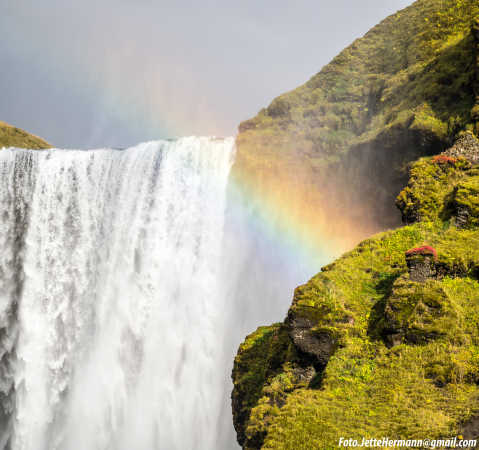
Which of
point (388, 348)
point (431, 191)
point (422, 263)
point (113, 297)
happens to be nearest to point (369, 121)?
point (431, 191)

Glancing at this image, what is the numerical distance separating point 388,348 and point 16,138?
42.4 metres

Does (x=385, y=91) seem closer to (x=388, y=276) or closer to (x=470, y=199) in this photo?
(x=470, y=199)

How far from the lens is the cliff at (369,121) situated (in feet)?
60.0

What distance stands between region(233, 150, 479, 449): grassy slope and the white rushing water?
9831 mm

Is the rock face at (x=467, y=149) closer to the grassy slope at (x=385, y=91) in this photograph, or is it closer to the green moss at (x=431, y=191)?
the green moss at (x=431, y=191)

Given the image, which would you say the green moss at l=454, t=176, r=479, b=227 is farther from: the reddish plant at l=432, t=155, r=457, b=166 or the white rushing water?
the white rushing water

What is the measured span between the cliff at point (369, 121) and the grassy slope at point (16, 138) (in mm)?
24180

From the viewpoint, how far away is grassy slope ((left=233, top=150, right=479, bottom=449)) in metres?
6.55

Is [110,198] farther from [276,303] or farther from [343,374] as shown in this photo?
[343,374]

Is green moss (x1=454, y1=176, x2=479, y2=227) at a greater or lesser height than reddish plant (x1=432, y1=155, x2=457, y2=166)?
lesser

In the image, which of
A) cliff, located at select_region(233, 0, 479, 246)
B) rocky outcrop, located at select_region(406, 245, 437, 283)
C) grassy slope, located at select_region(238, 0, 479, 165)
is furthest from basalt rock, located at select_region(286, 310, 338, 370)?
cliff, located at select_region(233, 0, 479, 246)

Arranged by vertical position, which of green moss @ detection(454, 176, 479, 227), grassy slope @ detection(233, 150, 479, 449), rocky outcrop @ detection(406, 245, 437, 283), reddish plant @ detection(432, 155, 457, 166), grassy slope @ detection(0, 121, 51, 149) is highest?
grassy slope @ detection(0, 121, 51, 149)

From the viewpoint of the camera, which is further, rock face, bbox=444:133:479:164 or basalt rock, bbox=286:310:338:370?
rock face, bbox=444:133:479:164

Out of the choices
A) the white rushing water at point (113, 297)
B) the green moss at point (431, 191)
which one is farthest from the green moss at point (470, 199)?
the white rushing water at point (113, 297)
